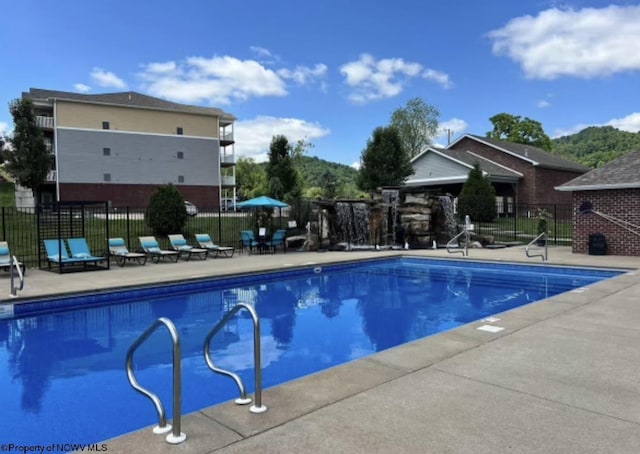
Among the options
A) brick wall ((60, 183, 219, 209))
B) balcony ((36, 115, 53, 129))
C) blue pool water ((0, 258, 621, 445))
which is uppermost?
balcony ((36, 115, 53, 129))

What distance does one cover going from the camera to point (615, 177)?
14344 mm

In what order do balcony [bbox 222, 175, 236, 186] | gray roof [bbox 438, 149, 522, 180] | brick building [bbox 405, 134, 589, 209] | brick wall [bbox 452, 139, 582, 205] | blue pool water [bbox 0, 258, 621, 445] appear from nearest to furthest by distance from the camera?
blue pool water [bbox 0, 258, 621, 445]
gray roof [bbox 438, 149, 522, 180]
brick building [bbox 405, 134, 589, 209]
brick wall [bbox 452, 139, 582, 205]
balcony [bbox 222, 175, 236, 186]

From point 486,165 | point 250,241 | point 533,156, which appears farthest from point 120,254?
point 533,156

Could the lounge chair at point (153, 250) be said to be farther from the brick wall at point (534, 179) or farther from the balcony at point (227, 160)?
the balcony at point (227, 160)

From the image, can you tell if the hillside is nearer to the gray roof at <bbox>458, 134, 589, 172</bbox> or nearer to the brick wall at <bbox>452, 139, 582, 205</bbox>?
the gray roof at <bbox>458, 134, 589, 172</bbox>

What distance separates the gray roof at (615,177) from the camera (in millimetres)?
13805

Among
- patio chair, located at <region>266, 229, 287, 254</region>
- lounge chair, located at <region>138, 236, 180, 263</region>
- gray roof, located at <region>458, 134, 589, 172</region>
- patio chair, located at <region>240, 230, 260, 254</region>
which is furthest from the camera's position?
gray roof, located at <region>458, 134, 589, 172</region>

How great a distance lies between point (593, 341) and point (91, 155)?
36111 mm

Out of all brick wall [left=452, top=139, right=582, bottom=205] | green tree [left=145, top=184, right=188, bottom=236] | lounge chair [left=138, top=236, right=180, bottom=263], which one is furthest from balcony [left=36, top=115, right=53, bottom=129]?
brick wall [left=452, top=139, right=582, bottom=205]

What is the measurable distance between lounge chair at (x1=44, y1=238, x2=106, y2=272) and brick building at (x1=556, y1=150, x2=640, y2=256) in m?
14.3

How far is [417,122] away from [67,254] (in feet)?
132

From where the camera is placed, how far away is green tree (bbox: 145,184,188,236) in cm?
1714

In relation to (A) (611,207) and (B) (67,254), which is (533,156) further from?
(B) (67,254)

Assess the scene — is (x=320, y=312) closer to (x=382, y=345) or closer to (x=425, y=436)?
(x=382, y=345)
